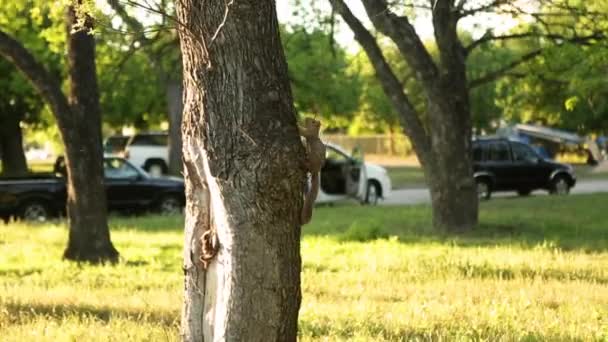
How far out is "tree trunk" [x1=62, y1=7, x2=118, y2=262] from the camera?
43.4 feet

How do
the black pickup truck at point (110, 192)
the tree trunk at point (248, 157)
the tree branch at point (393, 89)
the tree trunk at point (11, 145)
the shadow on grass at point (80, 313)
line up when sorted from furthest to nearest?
1. the tree trunk at point (11, 145)
2. the black pickup truck at point (110, 192)
3. the tree branch at point (393, 89)
4. the shadow on grass at point (80, 313)
5. the tree trunk at point (248, 157)

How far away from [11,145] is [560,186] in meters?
23.5

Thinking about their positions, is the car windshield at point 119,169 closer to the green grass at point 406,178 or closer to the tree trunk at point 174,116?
the tree trunk at point 174,116

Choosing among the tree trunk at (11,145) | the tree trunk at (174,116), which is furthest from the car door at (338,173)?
the tree trunk at (11,145)

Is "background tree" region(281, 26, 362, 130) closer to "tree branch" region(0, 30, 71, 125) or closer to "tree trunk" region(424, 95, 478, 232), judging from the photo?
"tree trunk" region(424, 95, 478, 232)

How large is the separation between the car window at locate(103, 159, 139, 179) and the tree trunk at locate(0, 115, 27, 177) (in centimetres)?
1876

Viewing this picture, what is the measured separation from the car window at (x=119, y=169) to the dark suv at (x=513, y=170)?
1025 centimetres

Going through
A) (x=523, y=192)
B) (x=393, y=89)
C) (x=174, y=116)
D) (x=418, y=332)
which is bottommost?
(x=523, y=192)

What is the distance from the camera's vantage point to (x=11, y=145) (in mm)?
41562

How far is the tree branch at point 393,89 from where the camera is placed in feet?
53.4

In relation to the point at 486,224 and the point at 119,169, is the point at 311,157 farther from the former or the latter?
the point at 119,169

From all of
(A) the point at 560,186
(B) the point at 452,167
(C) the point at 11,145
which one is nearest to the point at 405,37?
(B) the point at 452,167

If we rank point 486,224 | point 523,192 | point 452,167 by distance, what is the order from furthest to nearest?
1. point 523,192
2. point 486,224
3. point 452,167

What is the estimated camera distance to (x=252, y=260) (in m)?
5.16
